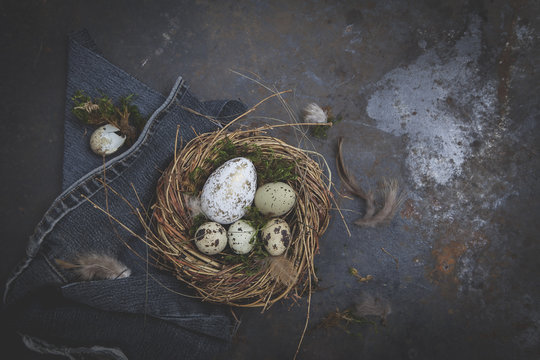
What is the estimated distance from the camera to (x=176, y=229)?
3.62ft

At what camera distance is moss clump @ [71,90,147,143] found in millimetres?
1202

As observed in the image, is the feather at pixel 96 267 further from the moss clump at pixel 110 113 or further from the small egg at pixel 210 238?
the moss clump at pixel 110 113

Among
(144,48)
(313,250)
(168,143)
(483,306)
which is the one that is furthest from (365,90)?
(483,306)

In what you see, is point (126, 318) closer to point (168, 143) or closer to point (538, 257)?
point (168, 143)

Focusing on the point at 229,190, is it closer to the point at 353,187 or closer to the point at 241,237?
the point at 241,237

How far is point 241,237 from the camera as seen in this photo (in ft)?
3.57

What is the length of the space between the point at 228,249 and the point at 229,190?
267mm

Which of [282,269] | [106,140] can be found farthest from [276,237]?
[106,140]

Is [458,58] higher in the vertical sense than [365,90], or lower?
higher

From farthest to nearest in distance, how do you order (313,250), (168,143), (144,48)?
(144,48) → (168,143) → (313,250)

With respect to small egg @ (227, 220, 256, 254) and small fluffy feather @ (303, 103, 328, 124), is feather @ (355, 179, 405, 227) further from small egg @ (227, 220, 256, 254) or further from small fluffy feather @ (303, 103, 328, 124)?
small egg @ (227, 220, 256, 254)

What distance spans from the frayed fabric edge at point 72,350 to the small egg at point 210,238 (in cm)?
49

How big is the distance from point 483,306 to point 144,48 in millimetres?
1893

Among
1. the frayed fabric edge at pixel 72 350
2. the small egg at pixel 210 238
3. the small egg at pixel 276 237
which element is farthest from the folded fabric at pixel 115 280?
Result: the small egg at pixel 276 237
